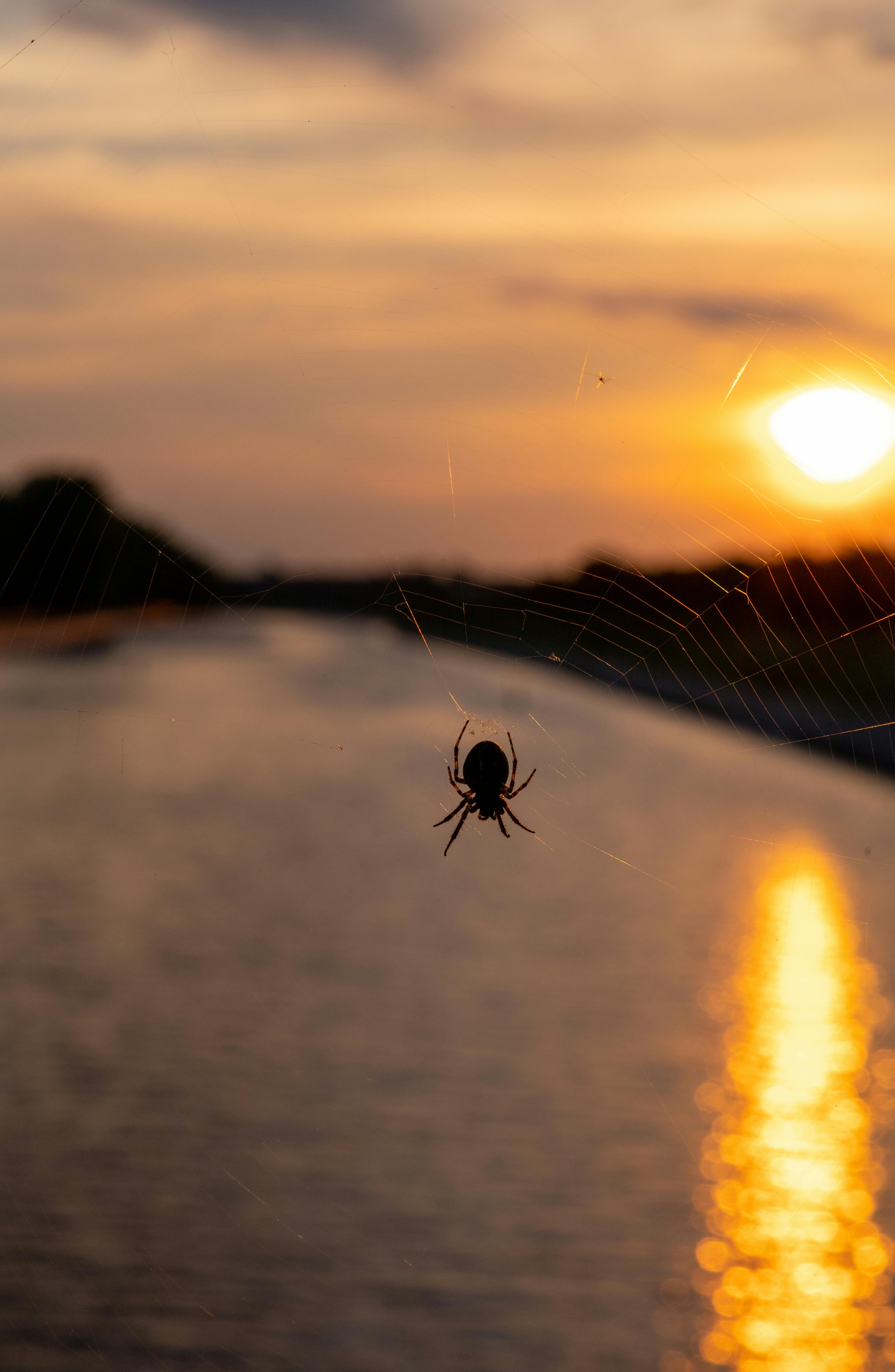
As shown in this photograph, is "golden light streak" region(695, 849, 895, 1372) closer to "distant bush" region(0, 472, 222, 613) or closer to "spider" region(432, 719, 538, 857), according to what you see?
"spider" region(432, 719, 538, 857)

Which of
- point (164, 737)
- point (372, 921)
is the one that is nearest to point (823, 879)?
point (372, 921)

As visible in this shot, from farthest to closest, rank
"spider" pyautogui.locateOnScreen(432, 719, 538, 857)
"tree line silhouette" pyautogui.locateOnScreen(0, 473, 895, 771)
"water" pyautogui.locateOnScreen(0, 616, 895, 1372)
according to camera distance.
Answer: "spider" pyautogui.locateOnScreen(432, 719, 538, 857), "water" pyautogui.locateOnScreen(0, 616, 895, 1372), "tree line silhouette" pyautogui.locateOnScreen(0, 473, 895, 771)

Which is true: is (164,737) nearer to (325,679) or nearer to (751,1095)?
(325,679)

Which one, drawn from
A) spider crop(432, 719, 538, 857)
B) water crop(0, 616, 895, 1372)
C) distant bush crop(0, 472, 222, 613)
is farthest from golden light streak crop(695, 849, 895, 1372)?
distant bush crop(0, 472, 222, 613)

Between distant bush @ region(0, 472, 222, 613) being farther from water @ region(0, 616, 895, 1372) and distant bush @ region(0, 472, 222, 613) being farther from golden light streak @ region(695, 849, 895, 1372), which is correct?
golden light streak @ region(695, 849, 895, 1372)

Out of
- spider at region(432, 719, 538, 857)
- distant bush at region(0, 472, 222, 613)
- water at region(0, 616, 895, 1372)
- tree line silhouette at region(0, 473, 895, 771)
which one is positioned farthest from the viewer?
spider at region(432, 719, 538, 857)

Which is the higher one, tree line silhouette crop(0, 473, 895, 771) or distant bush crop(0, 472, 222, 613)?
tree line silhouette crop(0, 473, 895, 771)

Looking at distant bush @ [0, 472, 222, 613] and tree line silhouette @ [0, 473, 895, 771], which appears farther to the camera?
tree line silhouette @ [0, 473, 895, 771]

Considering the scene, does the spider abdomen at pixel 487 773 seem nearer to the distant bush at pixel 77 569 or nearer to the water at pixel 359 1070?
the water at pixel 359 1070
